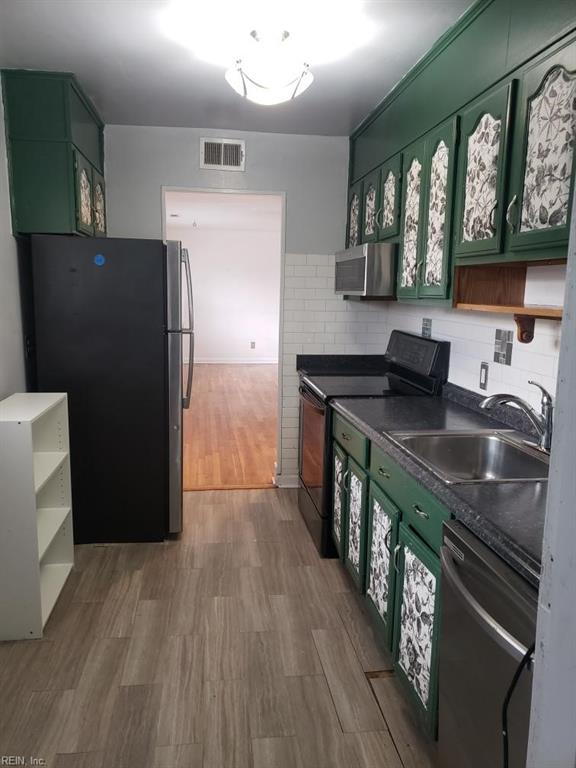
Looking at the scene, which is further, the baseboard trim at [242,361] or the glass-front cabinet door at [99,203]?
the baseboard trim at [242,361]

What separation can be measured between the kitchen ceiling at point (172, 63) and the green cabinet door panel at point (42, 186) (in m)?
0.38

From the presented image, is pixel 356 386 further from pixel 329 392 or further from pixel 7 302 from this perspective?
pixel 7 302

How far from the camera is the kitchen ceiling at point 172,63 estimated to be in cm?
217

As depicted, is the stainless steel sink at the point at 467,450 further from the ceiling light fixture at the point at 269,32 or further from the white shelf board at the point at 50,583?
the white shelf board at the point at 50,583

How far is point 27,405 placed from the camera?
8.26 ft

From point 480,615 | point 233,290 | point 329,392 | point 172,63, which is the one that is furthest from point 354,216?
point 233,290

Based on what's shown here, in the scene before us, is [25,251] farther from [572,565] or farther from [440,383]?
[572,565]

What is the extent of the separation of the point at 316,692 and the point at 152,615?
849mm

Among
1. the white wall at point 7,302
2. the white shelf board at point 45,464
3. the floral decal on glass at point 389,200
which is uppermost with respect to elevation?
the floral decal on glass at point 389,200

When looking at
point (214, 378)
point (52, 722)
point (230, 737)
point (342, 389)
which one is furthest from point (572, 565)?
point (214, 378)

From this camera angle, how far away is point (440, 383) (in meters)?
2.90

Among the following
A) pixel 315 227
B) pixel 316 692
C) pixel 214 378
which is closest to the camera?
pixel 316 692

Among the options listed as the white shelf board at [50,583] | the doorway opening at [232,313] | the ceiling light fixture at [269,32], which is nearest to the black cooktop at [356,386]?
the ceiling light fixture at [269,32]

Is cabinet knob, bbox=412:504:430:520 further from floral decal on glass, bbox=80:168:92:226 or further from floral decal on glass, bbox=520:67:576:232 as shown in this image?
floral decal on glass, bbox=80:168:92:226
